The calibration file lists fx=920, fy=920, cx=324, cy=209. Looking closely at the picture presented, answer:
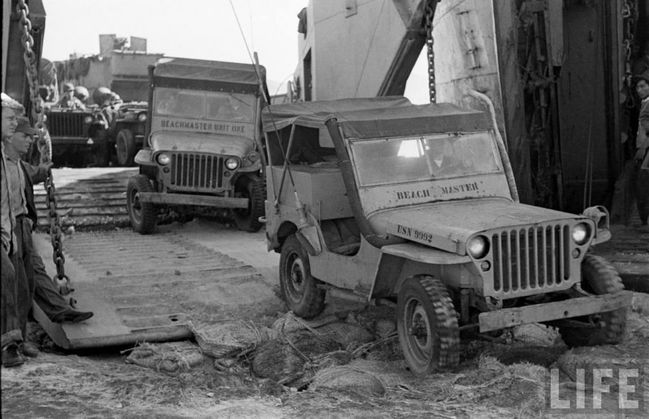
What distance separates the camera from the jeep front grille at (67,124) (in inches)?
857

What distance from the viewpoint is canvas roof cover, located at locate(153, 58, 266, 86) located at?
13383 mm

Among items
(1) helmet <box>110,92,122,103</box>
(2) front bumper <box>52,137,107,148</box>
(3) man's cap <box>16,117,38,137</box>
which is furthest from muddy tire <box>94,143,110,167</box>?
(3) man's cap <box>16,117,38,137</box>

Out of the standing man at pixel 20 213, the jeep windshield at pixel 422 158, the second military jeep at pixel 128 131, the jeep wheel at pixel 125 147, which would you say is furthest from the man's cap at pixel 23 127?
the jeep wheel at pixel 125 147

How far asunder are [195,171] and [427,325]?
7.32 m

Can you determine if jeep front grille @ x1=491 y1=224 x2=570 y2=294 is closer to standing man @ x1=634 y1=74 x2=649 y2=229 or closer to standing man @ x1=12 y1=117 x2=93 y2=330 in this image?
standing man @ x1=12 y1=117 x2=93 y2=330

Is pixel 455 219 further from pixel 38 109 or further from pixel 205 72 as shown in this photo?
pixel 205 72

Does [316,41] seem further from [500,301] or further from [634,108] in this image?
[500,301]

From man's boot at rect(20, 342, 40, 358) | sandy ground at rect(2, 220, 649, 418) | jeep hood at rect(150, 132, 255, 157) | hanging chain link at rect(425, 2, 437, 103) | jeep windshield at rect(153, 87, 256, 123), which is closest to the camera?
sandy ground at rect(2, 220, 649, 418)

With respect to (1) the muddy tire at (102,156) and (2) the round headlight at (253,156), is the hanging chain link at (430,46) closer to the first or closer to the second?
(2) the round headlight at (253,156)

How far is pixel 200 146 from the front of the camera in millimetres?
12836

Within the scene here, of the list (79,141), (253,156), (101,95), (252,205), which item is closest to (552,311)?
(252,205)

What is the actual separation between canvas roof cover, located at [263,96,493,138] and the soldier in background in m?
→ 15.4

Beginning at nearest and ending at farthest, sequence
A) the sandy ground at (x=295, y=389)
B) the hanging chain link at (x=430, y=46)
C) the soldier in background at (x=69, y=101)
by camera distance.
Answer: the sandy ground at (x=295, y=389) < the hanging chain link at (x=430, y=46) < the soldier in background at (x=69, y=101)

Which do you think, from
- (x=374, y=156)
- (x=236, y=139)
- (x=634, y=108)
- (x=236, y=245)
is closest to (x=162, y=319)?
(x=374, y=156)
